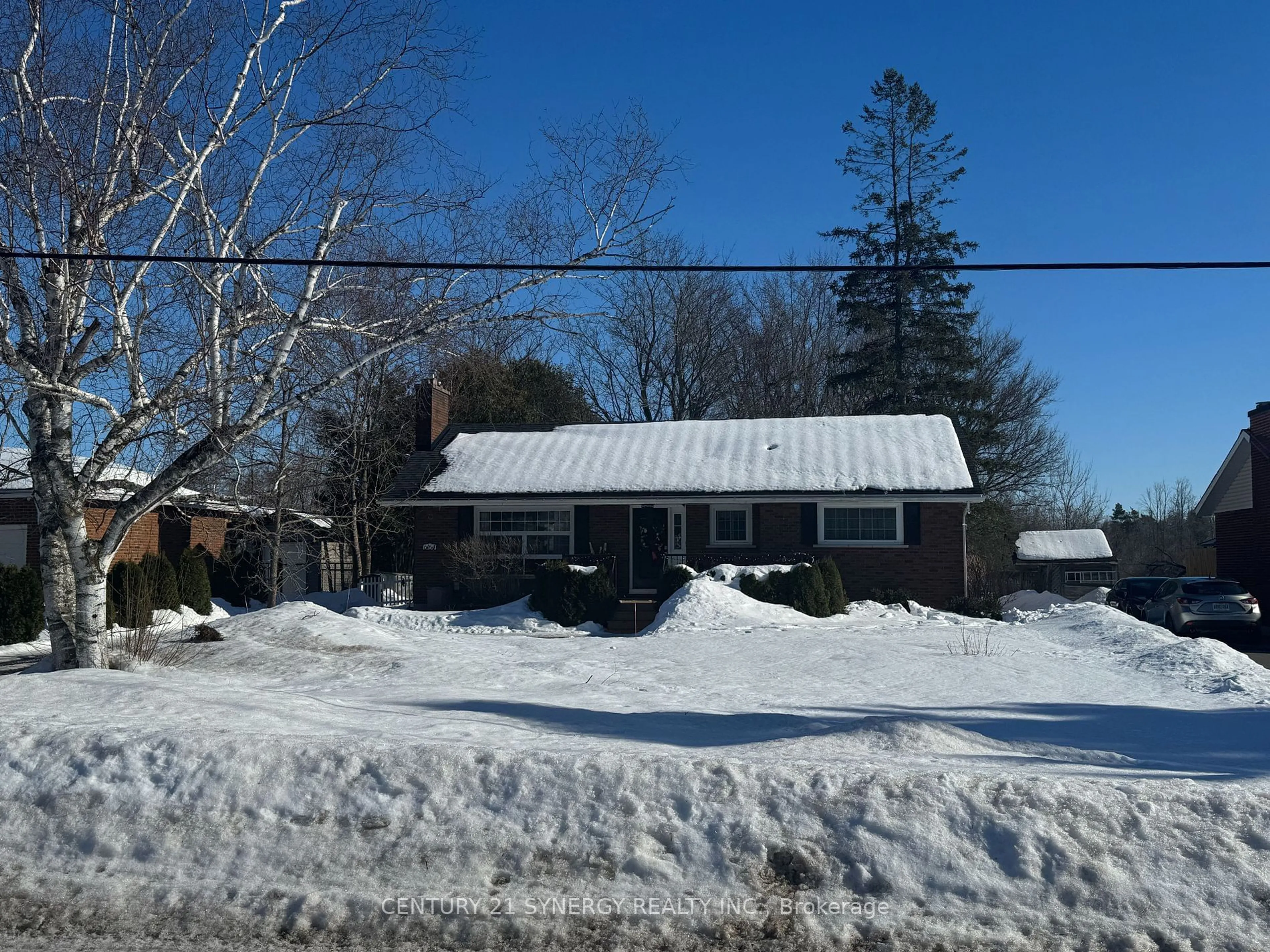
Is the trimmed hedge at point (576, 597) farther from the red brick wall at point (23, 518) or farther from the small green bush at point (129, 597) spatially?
the red brick wall at point (23, 518)

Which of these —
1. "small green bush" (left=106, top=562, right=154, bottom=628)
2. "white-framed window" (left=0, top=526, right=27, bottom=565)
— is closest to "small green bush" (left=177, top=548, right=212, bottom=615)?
"small green bush" (left=106, top=562, right=154, bottom=628)

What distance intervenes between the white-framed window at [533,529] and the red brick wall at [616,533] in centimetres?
61

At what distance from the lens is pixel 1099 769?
7.53 metres

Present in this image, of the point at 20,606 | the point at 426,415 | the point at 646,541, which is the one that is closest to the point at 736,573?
the point at 646,541

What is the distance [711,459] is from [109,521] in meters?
14.0

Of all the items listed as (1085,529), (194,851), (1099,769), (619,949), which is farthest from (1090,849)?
(1085,529)

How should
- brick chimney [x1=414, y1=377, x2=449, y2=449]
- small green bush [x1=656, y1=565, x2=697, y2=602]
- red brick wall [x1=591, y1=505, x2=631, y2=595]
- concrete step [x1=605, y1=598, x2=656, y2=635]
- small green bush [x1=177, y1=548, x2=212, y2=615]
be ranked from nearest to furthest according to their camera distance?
concrete step [x1=605, y1=598, x2=656, y2=635] → small green bush [x1=656, y1=565, x2=697, y2=602] → small green bush [x1=177, y1=548, x2=212, y2=615] → red brick wall [x1=591, y1=505, x2=631, y2=595] → brick chimney [x1=414, y1=377, x2=449, y2=449]

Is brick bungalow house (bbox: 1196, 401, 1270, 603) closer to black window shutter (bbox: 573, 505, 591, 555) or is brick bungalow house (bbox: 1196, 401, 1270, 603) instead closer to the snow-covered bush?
black window shutter (bbox: 573, 505, 591, 555)

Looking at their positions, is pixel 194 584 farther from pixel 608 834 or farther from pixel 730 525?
pixel 608 834

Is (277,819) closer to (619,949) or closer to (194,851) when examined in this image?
(194,851)

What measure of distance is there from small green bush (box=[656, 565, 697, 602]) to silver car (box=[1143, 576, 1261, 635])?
10.8 metres

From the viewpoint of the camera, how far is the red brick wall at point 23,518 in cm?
2577

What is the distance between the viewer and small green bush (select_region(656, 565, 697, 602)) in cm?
2216

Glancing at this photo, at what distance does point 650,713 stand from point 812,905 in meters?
4.99
